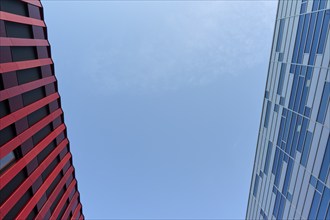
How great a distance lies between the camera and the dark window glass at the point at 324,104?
2111 cm

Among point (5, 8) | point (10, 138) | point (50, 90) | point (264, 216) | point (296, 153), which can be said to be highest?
point (5, 8)

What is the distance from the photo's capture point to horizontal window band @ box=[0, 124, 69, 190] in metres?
16.6

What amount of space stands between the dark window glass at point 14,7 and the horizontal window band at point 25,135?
24.8ft

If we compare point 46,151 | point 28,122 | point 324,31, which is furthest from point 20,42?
point 324,31

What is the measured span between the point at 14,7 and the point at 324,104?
22.1 m

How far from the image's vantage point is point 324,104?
70.3 ft

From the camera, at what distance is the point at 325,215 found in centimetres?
2111

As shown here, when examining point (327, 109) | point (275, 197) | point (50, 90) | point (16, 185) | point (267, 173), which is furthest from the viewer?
point (267, 173)

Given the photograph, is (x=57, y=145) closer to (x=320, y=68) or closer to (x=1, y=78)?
(x=1, y=78)

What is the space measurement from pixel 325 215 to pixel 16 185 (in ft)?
68.5

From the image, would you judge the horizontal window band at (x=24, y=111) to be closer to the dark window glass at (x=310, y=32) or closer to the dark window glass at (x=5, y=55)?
the dark window glass at (x=5, y=55)

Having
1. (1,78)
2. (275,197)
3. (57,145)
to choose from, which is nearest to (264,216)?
(275,197)

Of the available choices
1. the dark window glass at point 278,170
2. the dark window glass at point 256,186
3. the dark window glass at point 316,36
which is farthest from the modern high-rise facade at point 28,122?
the dark window glass at point 256,186

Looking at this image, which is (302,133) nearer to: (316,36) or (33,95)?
(316,36)
